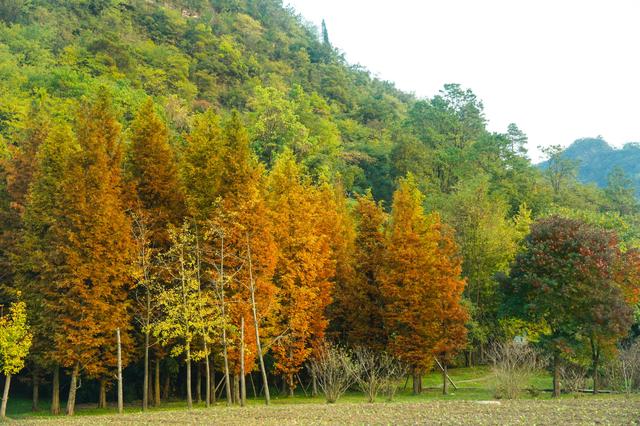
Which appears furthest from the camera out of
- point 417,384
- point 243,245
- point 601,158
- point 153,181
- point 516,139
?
point 601,158

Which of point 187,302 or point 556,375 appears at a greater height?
point 187,302

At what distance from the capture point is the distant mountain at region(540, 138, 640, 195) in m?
124

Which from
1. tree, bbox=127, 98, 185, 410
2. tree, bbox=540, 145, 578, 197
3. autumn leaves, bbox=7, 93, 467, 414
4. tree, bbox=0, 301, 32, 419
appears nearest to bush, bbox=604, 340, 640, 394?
autumn leaves, bbox=7, 93, 467, 414

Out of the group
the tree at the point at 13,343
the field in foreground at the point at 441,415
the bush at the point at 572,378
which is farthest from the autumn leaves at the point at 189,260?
the bush at the point at 572,378

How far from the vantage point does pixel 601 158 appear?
13638 centimetres

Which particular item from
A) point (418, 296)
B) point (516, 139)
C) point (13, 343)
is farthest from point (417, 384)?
Answer: point (516, 139)

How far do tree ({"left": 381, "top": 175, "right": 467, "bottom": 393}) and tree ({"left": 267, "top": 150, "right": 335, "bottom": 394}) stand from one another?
3.97 meters

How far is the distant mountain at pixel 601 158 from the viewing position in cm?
12440

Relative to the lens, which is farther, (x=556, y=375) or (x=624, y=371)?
(x=556, y=375)

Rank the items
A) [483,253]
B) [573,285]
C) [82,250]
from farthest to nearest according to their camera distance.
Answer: [483,253] → [573,285] → [82,250]

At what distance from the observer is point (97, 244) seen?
25.8m

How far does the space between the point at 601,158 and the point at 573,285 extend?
124 meters

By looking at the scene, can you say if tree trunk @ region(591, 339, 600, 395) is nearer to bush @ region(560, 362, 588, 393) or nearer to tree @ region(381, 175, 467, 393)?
bush @ region(560, 362, 588, 393)

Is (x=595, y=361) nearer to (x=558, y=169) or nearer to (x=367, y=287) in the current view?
(x=367, y=287)
